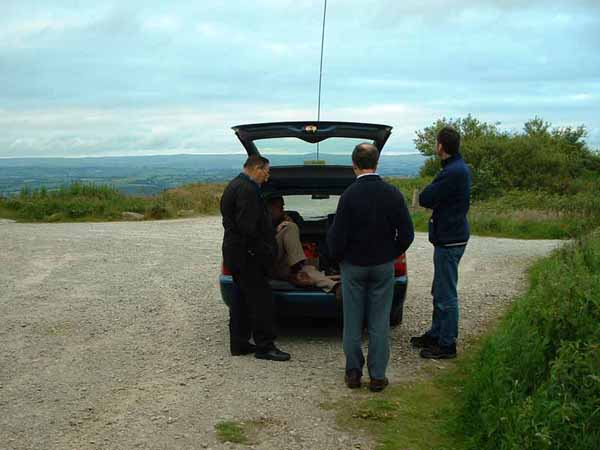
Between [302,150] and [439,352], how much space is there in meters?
2.47

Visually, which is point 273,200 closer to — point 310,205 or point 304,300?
point 310,205

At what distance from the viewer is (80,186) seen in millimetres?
29219

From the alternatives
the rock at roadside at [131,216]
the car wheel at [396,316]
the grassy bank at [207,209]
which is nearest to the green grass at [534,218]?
the grassy bank at [207,209]

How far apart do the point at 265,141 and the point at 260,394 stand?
9.12 ft

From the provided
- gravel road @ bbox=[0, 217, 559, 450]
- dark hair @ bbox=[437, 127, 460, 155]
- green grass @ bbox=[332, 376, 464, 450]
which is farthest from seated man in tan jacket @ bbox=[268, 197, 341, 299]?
dark hair @ bbox=[437, 127, 460, 155]

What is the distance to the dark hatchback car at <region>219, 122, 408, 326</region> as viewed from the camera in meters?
6.92

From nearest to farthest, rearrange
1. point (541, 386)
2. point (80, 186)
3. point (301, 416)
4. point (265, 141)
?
point (541, 386)
point (301, 416)
point (265, 141)
point (80, 186)

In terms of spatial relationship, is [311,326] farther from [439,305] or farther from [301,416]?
[301,416]

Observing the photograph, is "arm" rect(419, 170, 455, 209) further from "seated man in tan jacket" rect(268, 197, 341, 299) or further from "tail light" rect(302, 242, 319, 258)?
"tail light" rect(302, 242, 319, 258)

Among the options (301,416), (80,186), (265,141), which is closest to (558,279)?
(301,416)

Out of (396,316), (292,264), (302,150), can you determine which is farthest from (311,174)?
(396,316)

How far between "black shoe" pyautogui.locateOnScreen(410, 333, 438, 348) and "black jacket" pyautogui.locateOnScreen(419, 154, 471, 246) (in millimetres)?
1026

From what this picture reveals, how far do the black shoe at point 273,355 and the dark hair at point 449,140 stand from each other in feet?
7.68

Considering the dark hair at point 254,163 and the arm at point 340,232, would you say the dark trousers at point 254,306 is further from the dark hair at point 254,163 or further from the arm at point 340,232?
the arm at point 340,232
